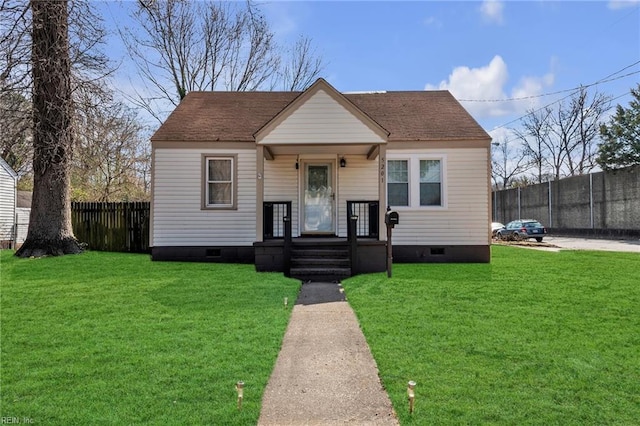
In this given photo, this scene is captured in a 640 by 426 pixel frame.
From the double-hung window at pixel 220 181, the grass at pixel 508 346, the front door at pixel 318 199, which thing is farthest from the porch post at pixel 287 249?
the double-hung window at pixel 220 181

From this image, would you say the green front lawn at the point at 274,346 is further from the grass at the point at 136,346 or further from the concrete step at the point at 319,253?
the concrete step at the point at 319,253

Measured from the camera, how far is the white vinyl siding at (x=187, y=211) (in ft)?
36.1

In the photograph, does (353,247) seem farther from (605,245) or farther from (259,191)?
(605,245)

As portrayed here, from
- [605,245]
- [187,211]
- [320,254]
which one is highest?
[187,211]

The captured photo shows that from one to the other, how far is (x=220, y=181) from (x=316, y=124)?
11.5 ft

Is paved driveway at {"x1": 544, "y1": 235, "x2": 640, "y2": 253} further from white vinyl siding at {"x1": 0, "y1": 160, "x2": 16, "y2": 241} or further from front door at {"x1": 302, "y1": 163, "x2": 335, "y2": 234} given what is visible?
white vinyl siding at {"x1": 0, "y1": 160, "x2": 16, "y2": 241}

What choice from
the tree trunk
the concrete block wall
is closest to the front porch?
the tree trunk

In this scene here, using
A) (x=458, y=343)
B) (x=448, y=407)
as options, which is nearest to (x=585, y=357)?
(x=458, y=343)

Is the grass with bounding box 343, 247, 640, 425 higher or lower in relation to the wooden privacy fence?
lower

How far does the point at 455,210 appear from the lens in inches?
430

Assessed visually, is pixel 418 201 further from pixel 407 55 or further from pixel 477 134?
pixel 407 55

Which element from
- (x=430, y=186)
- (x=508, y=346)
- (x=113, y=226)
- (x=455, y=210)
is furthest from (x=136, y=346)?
(x=113, y=226)

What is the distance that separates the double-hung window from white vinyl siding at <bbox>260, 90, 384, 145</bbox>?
2.26m

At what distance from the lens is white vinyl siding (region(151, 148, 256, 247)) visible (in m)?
11.0
